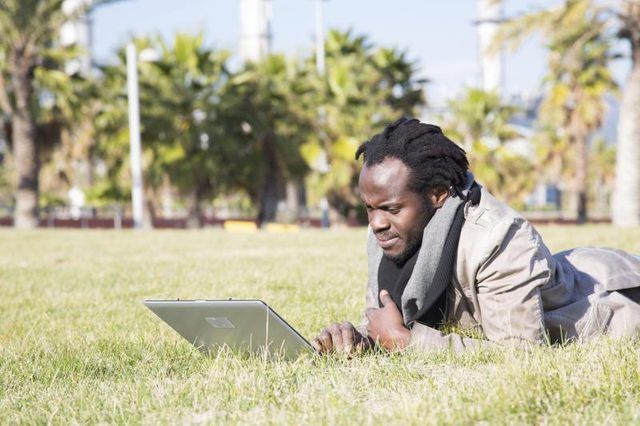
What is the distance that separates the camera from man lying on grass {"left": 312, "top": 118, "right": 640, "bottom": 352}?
131 inches

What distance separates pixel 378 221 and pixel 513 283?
1.94 ft

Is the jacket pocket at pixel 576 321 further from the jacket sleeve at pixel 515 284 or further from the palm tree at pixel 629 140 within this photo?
the palm tree at pixel 629 140

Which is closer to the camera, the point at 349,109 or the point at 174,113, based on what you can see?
the point at 174,113

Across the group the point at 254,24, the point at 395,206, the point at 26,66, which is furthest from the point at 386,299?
the point at 254,24

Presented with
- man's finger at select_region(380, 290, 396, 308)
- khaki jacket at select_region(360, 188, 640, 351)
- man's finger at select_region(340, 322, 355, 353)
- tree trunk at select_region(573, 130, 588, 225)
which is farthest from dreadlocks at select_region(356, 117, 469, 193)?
tree trunk at select_region(573, 130, 588, 225)

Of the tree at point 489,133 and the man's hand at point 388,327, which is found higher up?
the tree at point 489,133

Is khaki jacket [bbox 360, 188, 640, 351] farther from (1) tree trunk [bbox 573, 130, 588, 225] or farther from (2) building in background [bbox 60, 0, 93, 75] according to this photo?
(1) tree trunk [bbox 573, 130, 588, 225]

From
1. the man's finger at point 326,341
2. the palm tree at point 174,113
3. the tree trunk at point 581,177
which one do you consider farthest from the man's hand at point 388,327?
the tree trunk at point 581,177

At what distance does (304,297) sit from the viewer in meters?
6.17

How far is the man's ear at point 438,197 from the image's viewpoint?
3.49m

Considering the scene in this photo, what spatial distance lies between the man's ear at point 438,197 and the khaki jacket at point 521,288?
12 centimetres

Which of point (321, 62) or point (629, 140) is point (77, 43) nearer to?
point (321, 62)

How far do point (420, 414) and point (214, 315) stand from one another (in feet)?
3.43

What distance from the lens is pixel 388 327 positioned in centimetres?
364
